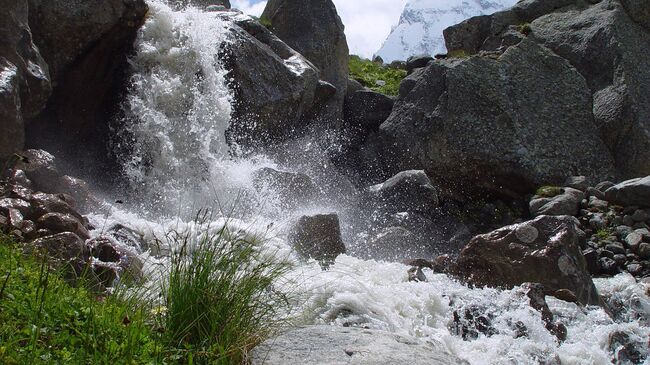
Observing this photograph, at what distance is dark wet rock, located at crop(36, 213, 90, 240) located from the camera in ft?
25.1

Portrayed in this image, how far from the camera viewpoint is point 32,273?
4.69 meters

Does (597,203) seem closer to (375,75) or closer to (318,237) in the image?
(318,237)

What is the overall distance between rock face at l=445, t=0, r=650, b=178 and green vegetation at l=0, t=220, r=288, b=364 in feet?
40.1

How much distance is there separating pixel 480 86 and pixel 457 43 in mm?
5759

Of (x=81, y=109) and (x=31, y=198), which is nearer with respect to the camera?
(x=31, y=198)

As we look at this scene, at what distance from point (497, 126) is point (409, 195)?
2.95m

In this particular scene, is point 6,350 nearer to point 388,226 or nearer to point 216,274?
point 216,274

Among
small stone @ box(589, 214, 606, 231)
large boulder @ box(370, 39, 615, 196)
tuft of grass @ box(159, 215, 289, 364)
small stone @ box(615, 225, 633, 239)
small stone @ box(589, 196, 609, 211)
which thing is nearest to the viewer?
tuft of grass @ box(159, 215, 289, 364)

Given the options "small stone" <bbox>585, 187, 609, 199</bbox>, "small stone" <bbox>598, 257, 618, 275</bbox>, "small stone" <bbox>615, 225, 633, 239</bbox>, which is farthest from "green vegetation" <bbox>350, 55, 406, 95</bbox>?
"small stone" <bbox>598, 257, 618, 275</bbox>

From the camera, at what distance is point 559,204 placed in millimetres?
13156

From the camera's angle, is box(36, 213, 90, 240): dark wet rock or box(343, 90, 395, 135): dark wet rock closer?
box(36, 213, 90, 240): dark wet rock

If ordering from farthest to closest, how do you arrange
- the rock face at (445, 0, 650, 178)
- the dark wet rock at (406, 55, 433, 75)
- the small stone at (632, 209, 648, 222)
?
the dark wet rock at (406, 55, 433, 75)
the rock face at (445, 0, 650, 178)
the small stone at (632, 209, 648, 222)

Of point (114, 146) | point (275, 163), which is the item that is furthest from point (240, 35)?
point (114, 146)

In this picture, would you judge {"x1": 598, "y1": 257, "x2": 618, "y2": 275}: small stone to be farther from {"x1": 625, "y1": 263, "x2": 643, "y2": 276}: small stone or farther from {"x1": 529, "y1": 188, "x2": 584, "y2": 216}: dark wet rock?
{"x1": 529, "y1": 188, "x2": 584, "y2": 216}: dark wet rock
